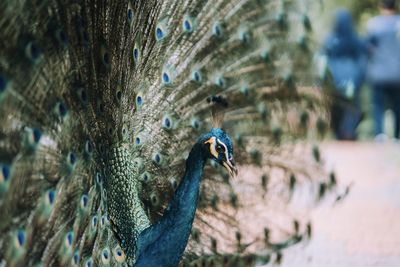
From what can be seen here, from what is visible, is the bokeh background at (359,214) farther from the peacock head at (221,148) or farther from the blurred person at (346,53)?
the peacock head at (221,148)

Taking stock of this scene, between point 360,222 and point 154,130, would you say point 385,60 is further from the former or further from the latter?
point 154,130

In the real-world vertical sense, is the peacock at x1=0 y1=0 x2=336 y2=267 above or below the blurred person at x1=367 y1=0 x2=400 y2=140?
below

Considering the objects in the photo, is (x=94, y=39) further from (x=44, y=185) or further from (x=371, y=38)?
(x=371, y=38)

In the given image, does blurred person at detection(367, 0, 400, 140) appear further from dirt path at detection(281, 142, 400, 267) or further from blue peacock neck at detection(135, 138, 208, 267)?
blue peacock neck at detection(135, 138, 208, 267)

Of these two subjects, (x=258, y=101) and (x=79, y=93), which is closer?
(x=79, y=93)

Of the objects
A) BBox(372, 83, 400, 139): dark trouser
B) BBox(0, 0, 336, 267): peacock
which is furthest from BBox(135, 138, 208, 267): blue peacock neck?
BBox(372, 83, 400, 139): dark trouser

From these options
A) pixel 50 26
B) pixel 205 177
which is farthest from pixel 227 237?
pixel 50 26
